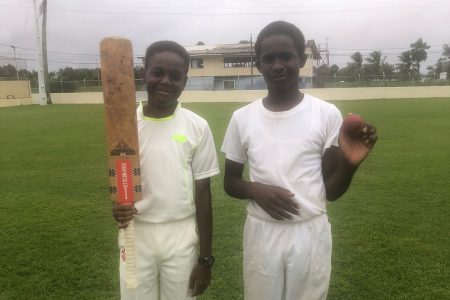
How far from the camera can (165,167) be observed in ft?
7.33

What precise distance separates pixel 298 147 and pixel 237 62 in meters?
47.3

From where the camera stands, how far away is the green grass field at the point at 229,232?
377 centimetres

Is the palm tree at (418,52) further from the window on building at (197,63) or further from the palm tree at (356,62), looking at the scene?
the window on building at (197,63)

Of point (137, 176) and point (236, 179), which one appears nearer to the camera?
point (137, 176)

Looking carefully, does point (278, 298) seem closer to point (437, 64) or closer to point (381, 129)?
point (381, 129)

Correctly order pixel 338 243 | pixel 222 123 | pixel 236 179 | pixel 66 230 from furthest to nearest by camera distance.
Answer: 1. pixel 222 123
2. pixel 66 230
3. pixel 338 243
4. pixel 236 179

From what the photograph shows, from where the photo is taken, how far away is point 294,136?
2.13m

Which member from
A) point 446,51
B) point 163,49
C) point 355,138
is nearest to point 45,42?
point 163,49

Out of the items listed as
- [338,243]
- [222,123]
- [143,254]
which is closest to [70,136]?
[222,123]

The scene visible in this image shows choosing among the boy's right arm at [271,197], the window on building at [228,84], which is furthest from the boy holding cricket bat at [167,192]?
the window on building at [228,84]

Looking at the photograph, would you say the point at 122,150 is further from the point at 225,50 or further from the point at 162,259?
the point at 225,50

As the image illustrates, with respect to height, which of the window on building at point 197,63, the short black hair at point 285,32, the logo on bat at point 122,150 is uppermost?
the window on building at point 197,63

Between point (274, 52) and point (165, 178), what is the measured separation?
77cm

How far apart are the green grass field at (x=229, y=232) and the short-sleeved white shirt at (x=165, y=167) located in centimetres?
155
